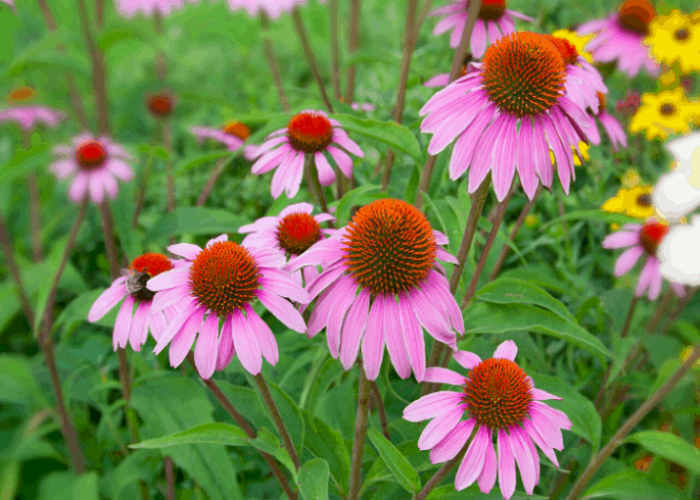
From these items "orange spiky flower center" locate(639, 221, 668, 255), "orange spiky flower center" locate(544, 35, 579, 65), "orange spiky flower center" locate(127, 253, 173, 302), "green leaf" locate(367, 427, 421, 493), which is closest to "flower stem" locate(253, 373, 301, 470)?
"green leaf" locate(367, 427, 421, 493)

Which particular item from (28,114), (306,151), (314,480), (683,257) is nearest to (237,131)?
(306,151)

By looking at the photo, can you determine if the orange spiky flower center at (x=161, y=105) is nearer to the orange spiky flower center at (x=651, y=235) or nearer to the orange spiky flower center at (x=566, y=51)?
the orange spiky flower center at (x=566, y=51)

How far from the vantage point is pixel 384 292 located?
0.66 metres

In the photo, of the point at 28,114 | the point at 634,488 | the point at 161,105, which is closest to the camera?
the point at 634,488

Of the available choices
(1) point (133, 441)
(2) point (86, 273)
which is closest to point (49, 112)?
(2) point (86, 273)

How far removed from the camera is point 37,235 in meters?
1.93

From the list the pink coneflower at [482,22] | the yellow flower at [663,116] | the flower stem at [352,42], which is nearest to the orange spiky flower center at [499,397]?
the pink coneflower at [482,22]

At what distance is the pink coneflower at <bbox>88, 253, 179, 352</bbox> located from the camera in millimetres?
805

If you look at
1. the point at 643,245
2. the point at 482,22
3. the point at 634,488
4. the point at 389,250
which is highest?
the point at 482,22

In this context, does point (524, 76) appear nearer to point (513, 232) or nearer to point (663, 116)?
point (513, 232)

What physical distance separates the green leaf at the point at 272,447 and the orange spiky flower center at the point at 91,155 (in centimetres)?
107

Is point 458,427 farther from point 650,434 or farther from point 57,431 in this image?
point 57,431

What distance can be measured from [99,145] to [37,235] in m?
0.65

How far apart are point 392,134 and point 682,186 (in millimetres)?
454
